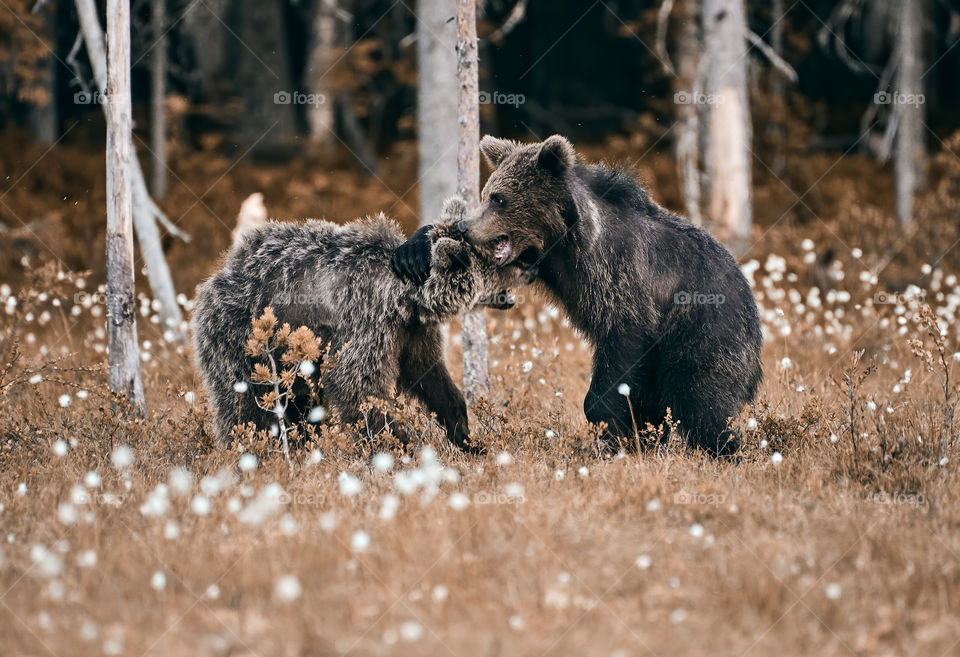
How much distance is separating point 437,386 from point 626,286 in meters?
1.35

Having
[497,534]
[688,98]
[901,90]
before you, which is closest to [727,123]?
[688,98]

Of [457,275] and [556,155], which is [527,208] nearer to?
[556,155]

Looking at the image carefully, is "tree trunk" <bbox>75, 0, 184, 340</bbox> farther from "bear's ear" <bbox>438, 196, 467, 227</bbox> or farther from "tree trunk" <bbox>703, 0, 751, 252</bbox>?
"tree trunk" <bbox>703, 0, 751, 252</bbox>

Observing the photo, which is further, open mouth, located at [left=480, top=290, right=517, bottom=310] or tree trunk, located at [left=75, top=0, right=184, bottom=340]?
tree trunk, located at [left=75, top=0, right=184, bottom=340]

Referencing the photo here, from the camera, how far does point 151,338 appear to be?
913cm

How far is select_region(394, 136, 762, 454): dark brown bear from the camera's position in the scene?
18.3 feet

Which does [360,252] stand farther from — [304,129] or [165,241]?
[304,129]

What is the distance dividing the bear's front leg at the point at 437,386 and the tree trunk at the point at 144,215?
279 cm

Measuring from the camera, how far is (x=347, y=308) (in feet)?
19.3

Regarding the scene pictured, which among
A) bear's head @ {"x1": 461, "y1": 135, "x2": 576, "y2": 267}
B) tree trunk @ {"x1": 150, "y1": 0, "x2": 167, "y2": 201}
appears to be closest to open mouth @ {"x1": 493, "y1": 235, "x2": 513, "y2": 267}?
bear's head @ {"x1": 461, "y1": 135, "x2": 576, "y2": 267}

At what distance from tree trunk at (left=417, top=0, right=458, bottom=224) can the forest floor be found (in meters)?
2.74

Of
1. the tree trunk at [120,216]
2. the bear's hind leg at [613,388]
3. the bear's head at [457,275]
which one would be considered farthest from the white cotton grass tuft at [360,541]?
the tree trunk at [120,216]

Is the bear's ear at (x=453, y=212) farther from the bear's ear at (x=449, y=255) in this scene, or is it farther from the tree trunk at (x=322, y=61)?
the tree trunk at (x=322, y=61)

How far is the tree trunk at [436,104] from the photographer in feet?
29.6
